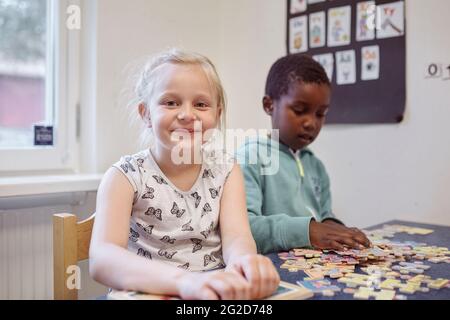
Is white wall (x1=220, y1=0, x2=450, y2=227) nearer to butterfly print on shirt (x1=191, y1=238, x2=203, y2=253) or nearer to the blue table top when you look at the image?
the blue table top

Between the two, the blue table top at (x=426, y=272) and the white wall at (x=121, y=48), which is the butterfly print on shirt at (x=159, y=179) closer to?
the blue table top at (x=426, y=272)

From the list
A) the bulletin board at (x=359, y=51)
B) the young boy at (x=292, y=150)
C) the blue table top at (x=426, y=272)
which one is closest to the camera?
the blue table top at (x=426, y=272)

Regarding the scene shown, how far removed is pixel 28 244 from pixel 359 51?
1.53m

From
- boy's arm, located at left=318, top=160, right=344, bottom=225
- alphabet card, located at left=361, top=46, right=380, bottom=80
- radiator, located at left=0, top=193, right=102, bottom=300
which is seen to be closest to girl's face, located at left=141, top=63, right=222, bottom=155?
boy's arm, located at left=318, top=160, right=344, bottom=225

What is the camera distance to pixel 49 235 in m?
1.78

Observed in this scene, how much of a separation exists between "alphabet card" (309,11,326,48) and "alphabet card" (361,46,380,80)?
0.70 ft

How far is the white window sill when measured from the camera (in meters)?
1.55

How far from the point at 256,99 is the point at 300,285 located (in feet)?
5.15

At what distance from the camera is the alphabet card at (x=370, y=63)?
1.82 m

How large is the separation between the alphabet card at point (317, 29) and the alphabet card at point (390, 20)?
0.83 feet

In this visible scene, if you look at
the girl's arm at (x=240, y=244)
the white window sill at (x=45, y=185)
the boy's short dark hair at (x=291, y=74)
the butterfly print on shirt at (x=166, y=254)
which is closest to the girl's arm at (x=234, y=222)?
the girl's arm at (x=240, y=244)

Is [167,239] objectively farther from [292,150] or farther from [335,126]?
[335,126]

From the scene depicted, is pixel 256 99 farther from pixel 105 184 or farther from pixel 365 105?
pixel 105 184
